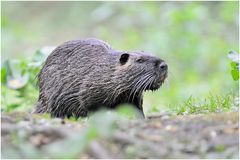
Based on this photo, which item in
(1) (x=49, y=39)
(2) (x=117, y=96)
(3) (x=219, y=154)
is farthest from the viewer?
(1) (x=49, y=39)

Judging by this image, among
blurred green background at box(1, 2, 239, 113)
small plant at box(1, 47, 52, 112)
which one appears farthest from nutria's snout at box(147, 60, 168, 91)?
blurred green background at box(1, 2, 239, 113)

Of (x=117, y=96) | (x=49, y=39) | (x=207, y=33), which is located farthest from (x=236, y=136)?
(x=49, y=39)

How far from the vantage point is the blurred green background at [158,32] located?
12586 millimetres

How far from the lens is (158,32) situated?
1387cm

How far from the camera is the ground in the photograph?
15.3 ft

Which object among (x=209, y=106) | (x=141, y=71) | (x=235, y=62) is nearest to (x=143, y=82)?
(x=141, y=71)

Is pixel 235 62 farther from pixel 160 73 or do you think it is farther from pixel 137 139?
pixel 137 139

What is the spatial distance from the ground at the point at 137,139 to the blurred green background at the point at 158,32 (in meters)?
5.05

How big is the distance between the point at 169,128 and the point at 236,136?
0.46m

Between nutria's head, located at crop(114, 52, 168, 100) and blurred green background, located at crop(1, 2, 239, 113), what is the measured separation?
2.99m

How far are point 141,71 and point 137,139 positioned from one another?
2532mm

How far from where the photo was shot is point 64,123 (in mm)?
5285

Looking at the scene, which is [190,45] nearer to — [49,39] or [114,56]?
[49,39]

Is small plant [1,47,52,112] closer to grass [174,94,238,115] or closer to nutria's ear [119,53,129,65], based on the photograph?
nutria's ear [119,53,129,65]
